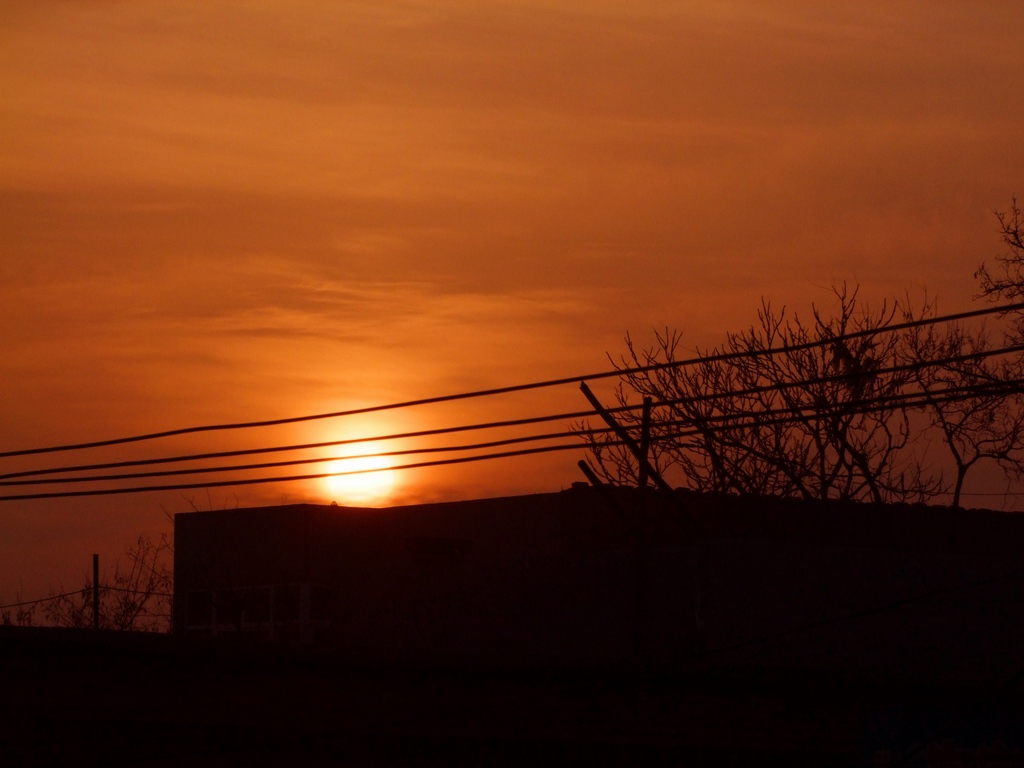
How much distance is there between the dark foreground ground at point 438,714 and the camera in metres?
13.0

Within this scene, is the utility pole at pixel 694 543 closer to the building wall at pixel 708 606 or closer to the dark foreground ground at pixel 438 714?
the building wall at pixel 708 606

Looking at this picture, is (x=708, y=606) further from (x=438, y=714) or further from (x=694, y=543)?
(x=438, y=714)

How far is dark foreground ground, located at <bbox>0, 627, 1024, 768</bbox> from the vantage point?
42.8 ft

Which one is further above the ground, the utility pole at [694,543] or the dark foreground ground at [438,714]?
the utility pole at [694,543]

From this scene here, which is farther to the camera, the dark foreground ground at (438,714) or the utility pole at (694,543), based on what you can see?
the utility pole at (694,543)

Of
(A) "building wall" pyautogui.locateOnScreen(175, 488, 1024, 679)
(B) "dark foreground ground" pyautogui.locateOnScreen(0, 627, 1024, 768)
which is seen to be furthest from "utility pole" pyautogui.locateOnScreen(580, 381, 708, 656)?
(B) "dark foreground ground" pyautogui.locateOnScreen(0, 627, 1024, 768)

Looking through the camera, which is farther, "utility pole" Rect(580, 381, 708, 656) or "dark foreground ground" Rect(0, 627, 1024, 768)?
"utility pole" Rect(580, 381, 708, 656)

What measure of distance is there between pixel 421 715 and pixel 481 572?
7965mm

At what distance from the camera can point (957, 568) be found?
834 inches

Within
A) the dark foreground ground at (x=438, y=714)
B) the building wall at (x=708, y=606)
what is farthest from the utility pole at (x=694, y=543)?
the dark foreground ground at (x=438, y=714)

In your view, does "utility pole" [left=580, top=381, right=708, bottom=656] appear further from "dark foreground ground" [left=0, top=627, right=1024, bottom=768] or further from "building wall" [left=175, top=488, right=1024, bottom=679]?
"dark foreground ground" [left=0, top=627, right=1024, bottom=768]

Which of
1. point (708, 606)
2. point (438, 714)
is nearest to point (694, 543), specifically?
point (708, 606)

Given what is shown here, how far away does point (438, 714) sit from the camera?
14.2 metres

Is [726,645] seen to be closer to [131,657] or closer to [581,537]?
[131,657]
